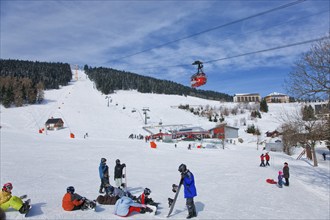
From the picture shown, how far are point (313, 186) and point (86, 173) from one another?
14.9 metres

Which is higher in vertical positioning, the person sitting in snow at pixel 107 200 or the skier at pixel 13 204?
the skier at pixel 13 204

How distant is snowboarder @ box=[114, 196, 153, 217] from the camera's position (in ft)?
24.7

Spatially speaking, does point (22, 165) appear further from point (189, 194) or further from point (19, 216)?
point (189, 194)

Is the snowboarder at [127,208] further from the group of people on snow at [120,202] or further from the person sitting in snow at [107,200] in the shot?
the person sitting in snow at [107,200]

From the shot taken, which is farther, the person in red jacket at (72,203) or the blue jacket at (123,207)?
the person in red jacket at (72,203)

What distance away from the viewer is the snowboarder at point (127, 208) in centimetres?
754

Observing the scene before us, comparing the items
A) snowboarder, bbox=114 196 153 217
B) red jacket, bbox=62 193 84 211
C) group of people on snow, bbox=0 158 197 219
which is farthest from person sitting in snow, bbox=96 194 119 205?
snowboarder, bbox=114 196 153 217

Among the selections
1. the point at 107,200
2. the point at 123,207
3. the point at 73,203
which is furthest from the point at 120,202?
the point at 73,203

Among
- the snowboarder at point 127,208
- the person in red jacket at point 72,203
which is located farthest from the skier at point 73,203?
the snowboarder at point 127,208

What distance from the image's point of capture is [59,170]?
51.6 ft

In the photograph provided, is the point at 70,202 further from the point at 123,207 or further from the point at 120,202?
the point at 123,207

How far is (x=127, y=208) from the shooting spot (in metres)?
7.59

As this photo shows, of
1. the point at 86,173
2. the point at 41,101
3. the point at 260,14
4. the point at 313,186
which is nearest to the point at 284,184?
the point at 313,186

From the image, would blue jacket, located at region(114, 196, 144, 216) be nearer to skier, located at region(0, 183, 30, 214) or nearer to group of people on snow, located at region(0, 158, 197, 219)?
group of people on snow, located at region(0, 158, 197, 219)
